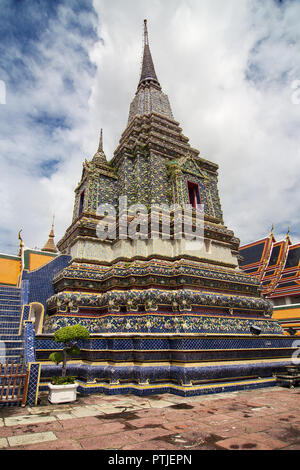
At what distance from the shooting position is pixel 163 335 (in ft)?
29.4

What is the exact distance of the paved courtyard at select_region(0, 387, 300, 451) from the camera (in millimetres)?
3979

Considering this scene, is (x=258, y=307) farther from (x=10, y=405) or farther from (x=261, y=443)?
(x=10, y=405)

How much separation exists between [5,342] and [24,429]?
17.3ft

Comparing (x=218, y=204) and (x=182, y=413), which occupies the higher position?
(x=218, y=204)

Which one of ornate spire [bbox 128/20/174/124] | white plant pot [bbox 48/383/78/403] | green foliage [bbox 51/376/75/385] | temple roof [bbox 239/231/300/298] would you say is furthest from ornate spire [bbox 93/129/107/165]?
temple roof [bbox 239/231/300/298]

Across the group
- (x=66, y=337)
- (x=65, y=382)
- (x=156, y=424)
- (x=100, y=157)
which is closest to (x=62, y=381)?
(x=65, y=382)

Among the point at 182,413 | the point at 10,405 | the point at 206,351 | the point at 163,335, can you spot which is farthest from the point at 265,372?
the point at 10,405

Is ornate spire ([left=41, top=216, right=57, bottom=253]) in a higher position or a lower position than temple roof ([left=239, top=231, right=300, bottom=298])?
higher

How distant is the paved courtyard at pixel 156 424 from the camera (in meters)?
3.98

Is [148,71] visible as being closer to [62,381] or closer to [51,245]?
[51,245]

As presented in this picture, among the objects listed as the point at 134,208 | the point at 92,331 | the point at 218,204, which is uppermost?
the point at 218,204

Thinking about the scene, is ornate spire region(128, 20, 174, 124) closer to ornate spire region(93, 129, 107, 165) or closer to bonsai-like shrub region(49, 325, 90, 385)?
ornate spire region(93, 129, 107, 165)

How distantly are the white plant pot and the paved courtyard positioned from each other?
0.87ft
